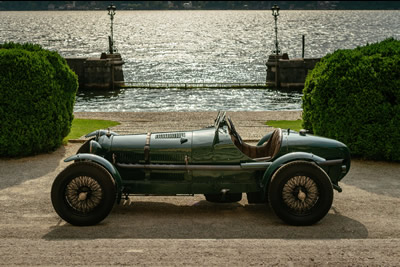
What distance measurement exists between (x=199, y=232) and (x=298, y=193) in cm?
155

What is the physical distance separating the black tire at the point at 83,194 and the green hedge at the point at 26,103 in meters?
5.12

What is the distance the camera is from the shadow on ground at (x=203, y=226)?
743cm

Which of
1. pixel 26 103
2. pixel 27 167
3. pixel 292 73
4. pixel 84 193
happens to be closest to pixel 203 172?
pixel 84 193

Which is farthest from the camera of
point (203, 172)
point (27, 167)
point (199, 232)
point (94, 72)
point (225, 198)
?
point (94, 72)

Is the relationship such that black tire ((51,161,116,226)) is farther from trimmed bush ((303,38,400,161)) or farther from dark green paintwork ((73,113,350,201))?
trimmed bush ((303,38,400,161))

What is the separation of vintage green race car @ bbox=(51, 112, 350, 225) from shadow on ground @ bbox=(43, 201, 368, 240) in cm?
21

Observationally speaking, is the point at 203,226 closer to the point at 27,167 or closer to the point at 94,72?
the point at 27,167

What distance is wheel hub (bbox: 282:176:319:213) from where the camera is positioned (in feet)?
25.6

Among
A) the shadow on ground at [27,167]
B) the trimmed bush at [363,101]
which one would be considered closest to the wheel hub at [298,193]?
the trimmed bush at [363,101]

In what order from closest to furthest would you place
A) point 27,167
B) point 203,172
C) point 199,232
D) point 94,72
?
point 199,232
point 203,172
point 27,167
point 94,72

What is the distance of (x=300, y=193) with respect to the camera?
779 cm

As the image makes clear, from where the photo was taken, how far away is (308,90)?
1316 centimetres

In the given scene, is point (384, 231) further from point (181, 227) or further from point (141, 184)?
point (141, 184)

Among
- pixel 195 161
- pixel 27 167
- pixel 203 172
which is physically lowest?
pixel 27 167
